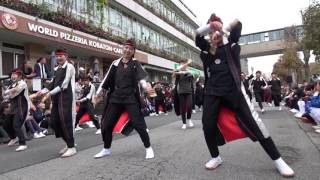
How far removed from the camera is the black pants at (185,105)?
11.0 meters

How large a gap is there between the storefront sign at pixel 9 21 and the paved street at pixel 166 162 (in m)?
8.83

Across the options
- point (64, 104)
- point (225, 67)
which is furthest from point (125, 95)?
point (225, 67)

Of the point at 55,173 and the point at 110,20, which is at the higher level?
the point at 110,20

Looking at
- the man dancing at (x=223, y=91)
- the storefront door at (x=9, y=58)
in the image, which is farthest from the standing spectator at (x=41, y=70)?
the man dancing at (x=223, y=91)

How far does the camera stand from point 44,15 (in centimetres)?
1917

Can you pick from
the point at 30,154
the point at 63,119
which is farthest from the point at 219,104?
the point at 30,154

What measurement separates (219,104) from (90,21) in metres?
20.3

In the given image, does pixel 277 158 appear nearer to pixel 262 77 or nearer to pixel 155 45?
pixel 262 77

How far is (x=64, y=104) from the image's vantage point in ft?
24.1

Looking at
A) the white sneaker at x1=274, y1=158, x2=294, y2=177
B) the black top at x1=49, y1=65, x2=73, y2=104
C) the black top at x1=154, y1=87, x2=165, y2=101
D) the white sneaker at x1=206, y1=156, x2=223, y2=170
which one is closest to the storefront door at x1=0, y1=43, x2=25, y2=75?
the black top at x1=154, y1=87, x2=165, y2=101

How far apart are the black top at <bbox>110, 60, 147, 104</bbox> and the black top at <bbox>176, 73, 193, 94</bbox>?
14.2ft

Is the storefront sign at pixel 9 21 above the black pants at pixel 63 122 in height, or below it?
above

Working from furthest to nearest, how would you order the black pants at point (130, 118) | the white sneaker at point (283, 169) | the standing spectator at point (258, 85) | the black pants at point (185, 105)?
the standing spectator at point (258, 85), the black pants at point (185, 105), the black pants at point (130, 118), the white sneaker at point (283, 169)

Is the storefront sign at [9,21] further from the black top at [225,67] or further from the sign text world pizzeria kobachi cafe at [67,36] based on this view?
the black top at [225,67]
